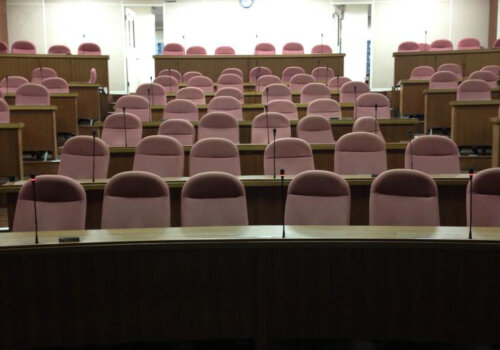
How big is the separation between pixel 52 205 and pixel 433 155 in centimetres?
299

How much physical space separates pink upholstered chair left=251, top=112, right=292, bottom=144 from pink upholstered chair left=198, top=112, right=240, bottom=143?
0.68ft

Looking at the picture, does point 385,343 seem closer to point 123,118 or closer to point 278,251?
point 278,251

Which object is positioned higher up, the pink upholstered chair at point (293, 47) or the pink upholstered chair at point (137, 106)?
the pink upholstered chair at point (293, 47)

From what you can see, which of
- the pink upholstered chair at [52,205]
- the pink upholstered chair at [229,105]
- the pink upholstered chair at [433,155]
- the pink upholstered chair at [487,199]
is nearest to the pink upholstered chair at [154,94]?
the pink upholstered chair at [229,105]

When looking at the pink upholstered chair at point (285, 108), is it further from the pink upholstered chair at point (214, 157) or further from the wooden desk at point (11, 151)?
the wooden desk at point (11, 151)

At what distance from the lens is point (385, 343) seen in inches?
106

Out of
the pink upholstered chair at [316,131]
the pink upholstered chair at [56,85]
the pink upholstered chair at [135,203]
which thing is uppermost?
the pink upholstered chair at [56,85]

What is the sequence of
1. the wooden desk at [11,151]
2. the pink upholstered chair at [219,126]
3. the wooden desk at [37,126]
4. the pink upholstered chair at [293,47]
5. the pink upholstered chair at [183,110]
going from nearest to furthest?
the wooden desk at [11,151]
the pink upholstered chair at [219,126]
the wooden desk at [37,126]
the pink upholstered chair at [183,110]
the pink upholstered chair at [293,47]

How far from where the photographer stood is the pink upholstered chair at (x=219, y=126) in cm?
646

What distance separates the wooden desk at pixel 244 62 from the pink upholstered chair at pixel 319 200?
23.5 ft

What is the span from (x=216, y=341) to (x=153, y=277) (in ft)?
1.33

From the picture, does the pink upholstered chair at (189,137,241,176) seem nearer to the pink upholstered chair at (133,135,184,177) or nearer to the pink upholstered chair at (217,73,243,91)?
the pink upholstered chair at (133,135,184,177)

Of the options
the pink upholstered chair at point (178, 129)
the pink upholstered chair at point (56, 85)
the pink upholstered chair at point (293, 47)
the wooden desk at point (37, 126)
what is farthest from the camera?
the pink upholstered chair at point (293, 47)

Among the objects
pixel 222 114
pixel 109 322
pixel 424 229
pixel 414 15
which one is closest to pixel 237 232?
pixel 109 322
